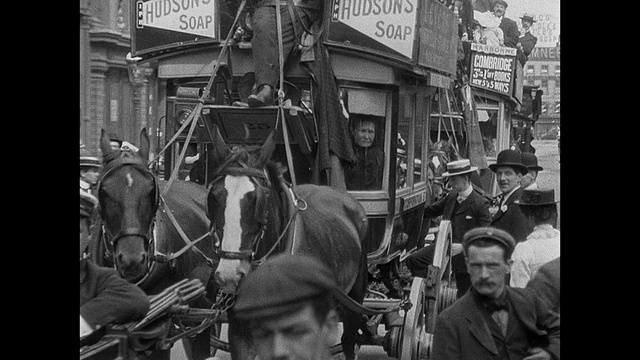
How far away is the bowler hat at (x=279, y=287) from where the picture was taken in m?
3.76

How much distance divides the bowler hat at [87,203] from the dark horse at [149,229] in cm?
3

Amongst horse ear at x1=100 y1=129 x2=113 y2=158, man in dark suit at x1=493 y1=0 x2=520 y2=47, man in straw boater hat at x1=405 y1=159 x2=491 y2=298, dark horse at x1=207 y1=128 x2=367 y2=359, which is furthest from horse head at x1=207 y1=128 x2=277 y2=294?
man in dark suit at x1=493 y1=0 x2=520 y2=47

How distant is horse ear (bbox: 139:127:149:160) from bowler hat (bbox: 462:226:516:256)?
1.15 metres

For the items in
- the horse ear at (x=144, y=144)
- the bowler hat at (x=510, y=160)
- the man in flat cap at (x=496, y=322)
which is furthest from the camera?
the bowler hat at (x=510, y=160)

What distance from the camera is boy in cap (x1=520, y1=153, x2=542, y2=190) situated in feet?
12.6

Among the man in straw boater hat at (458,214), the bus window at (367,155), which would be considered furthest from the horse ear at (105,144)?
the man in straw boater hat at (458,214)

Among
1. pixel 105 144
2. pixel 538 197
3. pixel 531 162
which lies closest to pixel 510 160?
pixel 531 162

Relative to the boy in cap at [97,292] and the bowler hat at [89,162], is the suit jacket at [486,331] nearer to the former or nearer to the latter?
the boy in cap at [97,292]

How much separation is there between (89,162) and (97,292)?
445mm

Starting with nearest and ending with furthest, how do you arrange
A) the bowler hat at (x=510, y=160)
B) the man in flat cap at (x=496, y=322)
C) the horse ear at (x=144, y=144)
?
the man in flat cap at (x=496, y=322) → the horse ear at (x=144, y=144) → the bowler hat at (x=510, y=160)

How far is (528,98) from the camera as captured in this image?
3.87 meters

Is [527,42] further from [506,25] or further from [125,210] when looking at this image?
[125,210]
